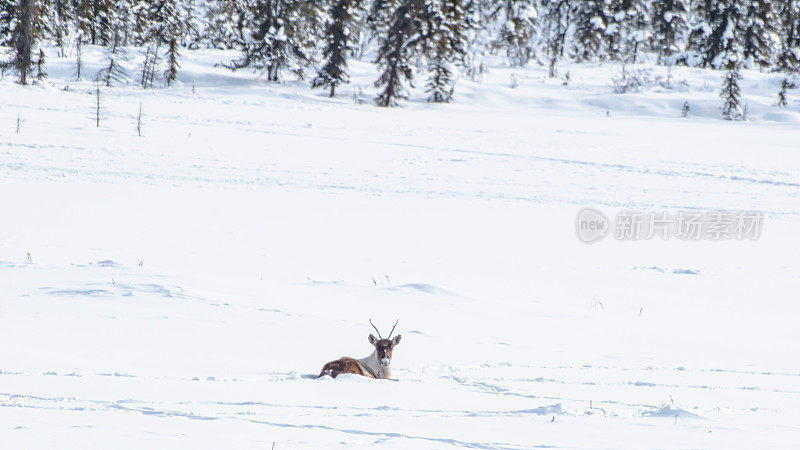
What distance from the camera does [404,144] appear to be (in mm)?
26234

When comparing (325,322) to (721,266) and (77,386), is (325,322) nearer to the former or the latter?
(77,386)

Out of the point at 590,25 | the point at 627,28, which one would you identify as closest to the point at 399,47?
the point at 590,25

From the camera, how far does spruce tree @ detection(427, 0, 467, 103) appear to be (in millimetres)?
38812

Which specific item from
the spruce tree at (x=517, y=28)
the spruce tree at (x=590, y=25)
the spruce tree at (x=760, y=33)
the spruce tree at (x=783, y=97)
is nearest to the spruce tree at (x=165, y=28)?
the spruce tree at (x=517, y=28)

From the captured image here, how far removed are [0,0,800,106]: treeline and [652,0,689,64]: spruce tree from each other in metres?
0.12

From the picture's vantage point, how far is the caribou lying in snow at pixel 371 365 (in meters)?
5.75

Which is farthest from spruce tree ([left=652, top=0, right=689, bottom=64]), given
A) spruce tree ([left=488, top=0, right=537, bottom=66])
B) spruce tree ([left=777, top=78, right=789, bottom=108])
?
spruce tree ([left=777, top=78, right=789, bottom=108])

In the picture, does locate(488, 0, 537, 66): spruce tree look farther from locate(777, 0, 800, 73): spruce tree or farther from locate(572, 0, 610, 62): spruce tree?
locate(777, 0, 800, 73): spruce tree

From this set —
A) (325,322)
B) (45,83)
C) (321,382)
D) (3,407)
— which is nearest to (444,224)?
(325,322)

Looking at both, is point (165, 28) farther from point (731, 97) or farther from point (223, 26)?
point (731, 97)

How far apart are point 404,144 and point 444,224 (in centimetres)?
1069

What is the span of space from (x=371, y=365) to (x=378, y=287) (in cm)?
347

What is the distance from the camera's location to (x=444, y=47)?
38.9m

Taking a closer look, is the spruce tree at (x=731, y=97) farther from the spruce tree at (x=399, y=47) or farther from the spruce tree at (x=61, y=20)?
the spruce tree at (x=61, y=20)
